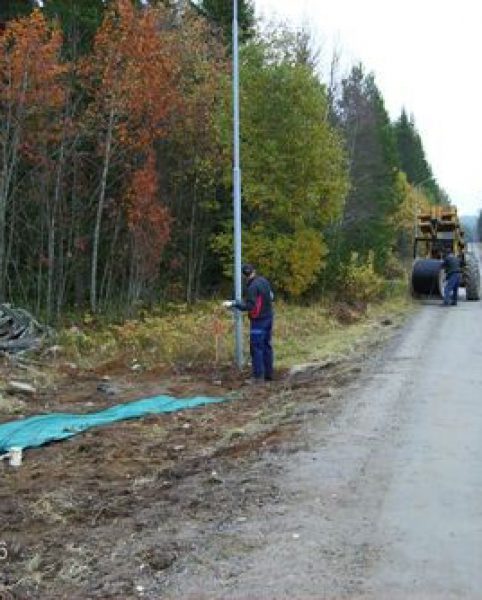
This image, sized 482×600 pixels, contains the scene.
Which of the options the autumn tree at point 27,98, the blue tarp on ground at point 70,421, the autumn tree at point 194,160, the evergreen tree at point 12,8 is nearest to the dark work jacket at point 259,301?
the blue tarp on ground at point 70,421

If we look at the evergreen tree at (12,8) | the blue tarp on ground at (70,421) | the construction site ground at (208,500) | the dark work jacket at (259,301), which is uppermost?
the evergreen tree at (12,8)

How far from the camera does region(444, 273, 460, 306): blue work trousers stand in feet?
97.0

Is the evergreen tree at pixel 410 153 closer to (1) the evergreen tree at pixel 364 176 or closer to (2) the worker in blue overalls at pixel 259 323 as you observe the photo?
(1) the evergreen tree at pixel 364 176

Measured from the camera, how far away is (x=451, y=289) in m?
30.0

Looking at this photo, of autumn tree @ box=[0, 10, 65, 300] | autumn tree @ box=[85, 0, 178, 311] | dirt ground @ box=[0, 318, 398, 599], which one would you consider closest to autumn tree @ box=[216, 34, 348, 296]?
autumn tree @ box=[85, 0, 178, 311]

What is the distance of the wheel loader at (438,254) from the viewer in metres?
31.2

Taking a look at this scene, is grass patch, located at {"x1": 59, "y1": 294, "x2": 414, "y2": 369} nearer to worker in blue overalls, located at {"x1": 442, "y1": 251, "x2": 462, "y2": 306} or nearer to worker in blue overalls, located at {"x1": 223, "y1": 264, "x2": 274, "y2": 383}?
worker in blue overalls, located at {"x1": 223, "y1": 264, "x2": 274, "y2": 383}

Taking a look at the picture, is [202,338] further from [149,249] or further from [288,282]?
[288,282]

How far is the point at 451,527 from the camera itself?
641 cm

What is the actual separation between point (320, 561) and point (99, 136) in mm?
18167

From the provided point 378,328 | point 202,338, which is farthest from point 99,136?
point 378,328

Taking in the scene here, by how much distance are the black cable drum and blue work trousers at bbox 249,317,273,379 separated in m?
16.8

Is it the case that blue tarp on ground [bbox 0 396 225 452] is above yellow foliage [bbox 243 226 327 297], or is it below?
below

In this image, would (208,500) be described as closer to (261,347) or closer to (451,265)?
(261,347)
